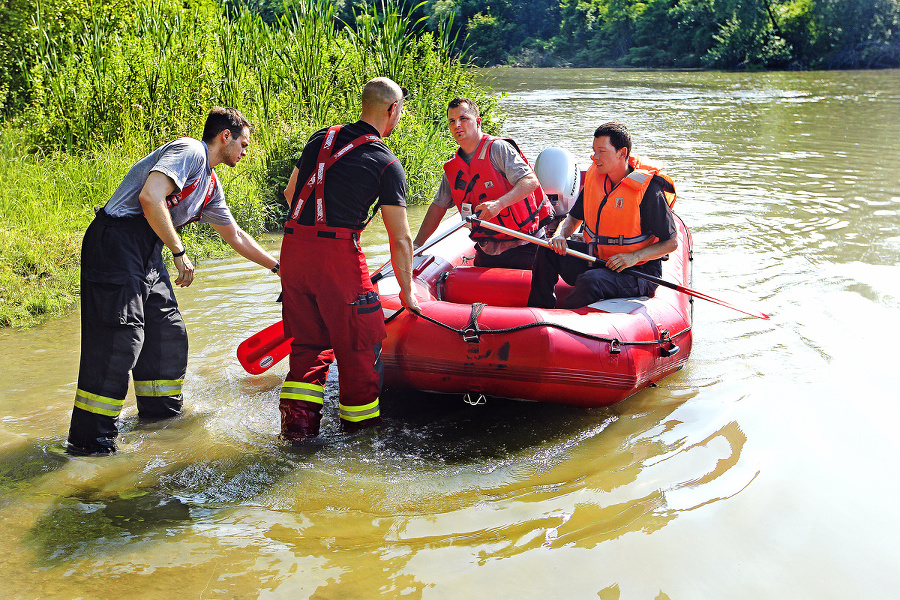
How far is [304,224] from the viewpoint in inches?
110

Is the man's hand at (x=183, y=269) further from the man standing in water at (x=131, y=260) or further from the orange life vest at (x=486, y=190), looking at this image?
the orange life vest at (x=486, y=190)

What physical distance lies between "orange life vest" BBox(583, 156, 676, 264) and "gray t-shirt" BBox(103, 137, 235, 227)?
6.11ft

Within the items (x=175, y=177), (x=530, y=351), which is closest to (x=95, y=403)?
(x=175, y=177)

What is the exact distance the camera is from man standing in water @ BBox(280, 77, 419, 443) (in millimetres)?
2766

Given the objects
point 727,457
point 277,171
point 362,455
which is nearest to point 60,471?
point 362,455

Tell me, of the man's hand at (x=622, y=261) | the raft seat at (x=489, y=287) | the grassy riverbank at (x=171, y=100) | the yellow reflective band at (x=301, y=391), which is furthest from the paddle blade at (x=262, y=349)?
the grassy riverbank at (x=171, y=100)

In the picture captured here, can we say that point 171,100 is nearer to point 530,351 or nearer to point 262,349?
point 262,349

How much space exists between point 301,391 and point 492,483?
2.61 feet

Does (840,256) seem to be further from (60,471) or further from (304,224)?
(60,471)

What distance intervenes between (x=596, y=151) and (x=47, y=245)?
341 centimetres

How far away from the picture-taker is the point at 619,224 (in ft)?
12.4

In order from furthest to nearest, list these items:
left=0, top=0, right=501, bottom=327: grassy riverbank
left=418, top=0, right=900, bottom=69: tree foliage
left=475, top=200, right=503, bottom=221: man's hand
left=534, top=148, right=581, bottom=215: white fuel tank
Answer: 1. left=418, top=0, right=900, bottom=69: tree foliage
2. left=0, top=0, right=501, bottom=327: grassy riverbank
3. left=534, top=148, right=581, bottom=215: white fuel tank
4. left=475, top=200, right=503, bottom=221: man's hand

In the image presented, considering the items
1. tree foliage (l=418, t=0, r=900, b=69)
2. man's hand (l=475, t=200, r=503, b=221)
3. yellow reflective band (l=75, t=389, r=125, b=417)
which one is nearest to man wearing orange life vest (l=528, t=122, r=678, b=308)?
man's hand (l=475, t=200, r=503, b=221)

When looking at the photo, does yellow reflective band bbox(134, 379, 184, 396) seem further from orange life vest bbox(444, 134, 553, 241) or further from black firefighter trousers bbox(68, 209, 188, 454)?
orange life vest bbox(444, 134, 553, 241)
